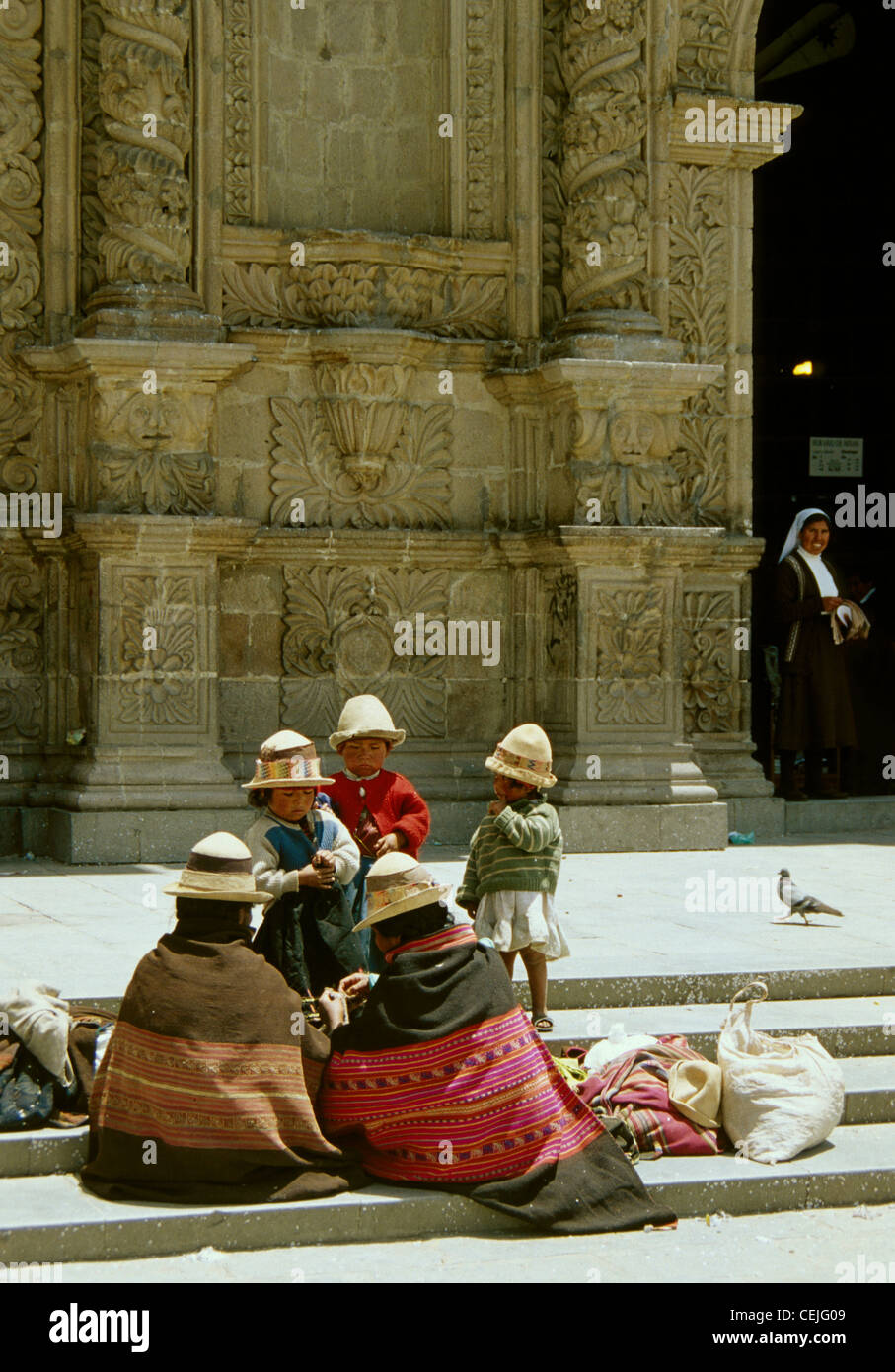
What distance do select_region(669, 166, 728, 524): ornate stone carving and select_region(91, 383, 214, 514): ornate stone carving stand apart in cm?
343

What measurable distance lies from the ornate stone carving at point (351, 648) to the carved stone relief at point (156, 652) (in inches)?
35.9

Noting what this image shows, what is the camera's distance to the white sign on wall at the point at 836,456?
1594 cm

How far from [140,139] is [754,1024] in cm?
644

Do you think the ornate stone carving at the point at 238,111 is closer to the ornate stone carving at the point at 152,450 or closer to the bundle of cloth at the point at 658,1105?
the ornate stone carving at the point at 152,450

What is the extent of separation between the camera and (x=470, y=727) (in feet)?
39.9

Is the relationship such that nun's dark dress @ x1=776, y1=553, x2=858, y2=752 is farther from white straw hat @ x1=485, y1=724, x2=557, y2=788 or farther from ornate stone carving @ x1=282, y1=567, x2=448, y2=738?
white straw hat @ x1=485, y1=724, x2=557, y2=788

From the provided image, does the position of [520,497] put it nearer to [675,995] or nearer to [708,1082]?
[675,995]

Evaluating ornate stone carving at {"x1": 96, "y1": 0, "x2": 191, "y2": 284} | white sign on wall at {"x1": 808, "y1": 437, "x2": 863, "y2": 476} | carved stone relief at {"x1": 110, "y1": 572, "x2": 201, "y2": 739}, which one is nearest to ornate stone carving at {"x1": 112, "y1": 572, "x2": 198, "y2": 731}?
carved stone relief at {"x1": 110, "y1": 572, "x2": 201, "y2": 739}

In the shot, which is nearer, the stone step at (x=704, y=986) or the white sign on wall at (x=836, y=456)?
the stone step at (x=704, y=986)

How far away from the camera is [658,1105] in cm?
635

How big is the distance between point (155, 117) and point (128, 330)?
4.16 ft

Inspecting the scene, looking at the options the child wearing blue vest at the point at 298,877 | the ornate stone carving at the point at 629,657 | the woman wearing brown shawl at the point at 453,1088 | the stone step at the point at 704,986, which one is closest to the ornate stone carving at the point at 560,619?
the ornate stone carving at the point at 629,657

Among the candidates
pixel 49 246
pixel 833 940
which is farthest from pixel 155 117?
pixel 833 940

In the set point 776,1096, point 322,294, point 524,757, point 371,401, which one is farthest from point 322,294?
point 776,1096
